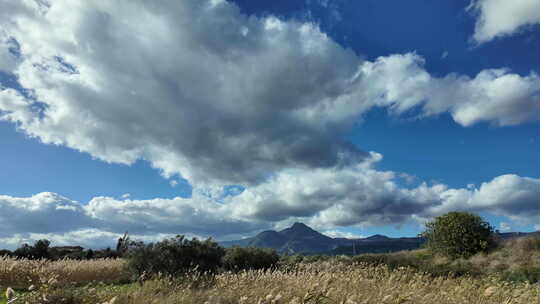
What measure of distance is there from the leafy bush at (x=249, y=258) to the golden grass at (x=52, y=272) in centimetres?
459

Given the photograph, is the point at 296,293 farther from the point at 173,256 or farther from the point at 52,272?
the point at 52,272

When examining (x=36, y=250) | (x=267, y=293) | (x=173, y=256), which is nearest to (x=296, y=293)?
(x=267, y=293)

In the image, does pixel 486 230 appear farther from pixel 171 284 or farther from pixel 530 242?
pixel 171 284

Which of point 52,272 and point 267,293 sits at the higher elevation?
point 52,272

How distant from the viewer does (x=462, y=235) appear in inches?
1109

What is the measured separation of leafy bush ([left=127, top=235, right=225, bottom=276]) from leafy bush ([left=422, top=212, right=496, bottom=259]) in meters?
19.3

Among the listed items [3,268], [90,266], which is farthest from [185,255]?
[3,268]

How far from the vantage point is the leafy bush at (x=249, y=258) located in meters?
18.2

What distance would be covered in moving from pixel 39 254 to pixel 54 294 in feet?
79.9

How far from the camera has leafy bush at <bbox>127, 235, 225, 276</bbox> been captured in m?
13.9

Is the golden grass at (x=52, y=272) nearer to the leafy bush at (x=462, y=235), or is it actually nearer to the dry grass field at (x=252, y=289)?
the dry grass field at (x=252, y=289)

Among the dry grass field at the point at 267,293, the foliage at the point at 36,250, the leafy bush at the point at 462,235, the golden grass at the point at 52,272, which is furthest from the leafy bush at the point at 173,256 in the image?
the leafy bush at the point at 462,235

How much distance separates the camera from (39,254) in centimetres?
2753

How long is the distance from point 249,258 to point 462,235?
1737cm
